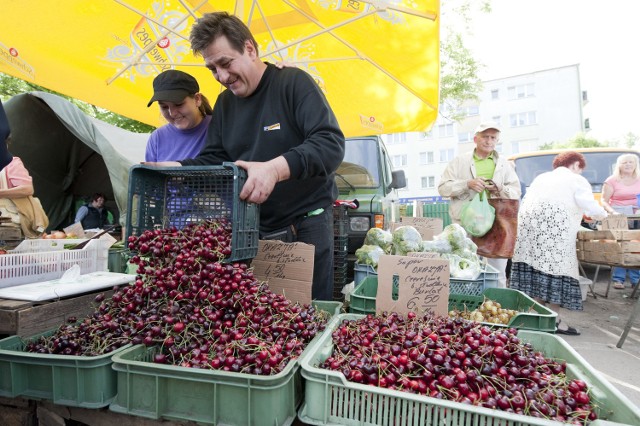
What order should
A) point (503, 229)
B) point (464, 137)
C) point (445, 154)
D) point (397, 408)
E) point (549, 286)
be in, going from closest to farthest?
point (397, 408) → point (503, 229) → point (549, 286) → point (445, 154) → point (464, 137)

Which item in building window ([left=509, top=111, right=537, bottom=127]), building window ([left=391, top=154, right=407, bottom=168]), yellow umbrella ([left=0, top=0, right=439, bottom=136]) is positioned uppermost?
building window ([left=509, top=111, right=537, bottom=127])

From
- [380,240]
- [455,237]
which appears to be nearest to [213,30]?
[380,240]

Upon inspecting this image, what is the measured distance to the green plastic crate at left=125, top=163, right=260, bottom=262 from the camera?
5.14 ft

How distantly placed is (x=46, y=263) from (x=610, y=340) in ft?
18.6

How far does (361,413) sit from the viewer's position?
1086 mm

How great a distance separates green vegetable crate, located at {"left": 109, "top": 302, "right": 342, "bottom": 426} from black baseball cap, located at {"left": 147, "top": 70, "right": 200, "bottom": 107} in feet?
6.32

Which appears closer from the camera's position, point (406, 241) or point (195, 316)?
point (195, 316)

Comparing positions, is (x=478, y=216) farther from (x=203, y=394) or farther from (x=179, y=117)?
(x=203, y=394)

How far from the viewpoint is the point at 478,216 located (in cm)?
425

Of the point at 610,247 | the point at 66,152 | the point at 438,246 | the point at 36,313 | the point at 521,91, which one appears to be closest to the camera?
the point at 36,313

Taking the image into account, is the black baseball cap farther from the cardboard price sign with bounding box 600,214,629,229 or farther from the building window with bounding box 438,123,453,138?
the building window with bounding box 438,123,453,138

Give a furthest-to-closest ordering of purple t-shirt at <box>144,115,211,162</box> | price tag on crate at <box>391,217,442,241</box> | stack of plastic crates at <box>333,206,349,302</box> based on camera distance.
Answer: price tag on crate at <box>391,217,442,241</box>
stack of plastic crates at <box>333,206,349,302</box>
purple t-shirt at <box>144,115,211,162</box>

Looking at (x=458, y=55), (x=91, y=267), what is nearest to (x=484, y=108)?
(x=458, y=55)

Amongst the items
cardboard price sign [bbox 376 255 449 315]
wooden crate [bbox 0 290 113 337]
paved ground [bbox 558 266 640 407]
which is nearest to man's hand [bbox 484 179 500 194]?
paved ground [bbox 558 266 640 407]
